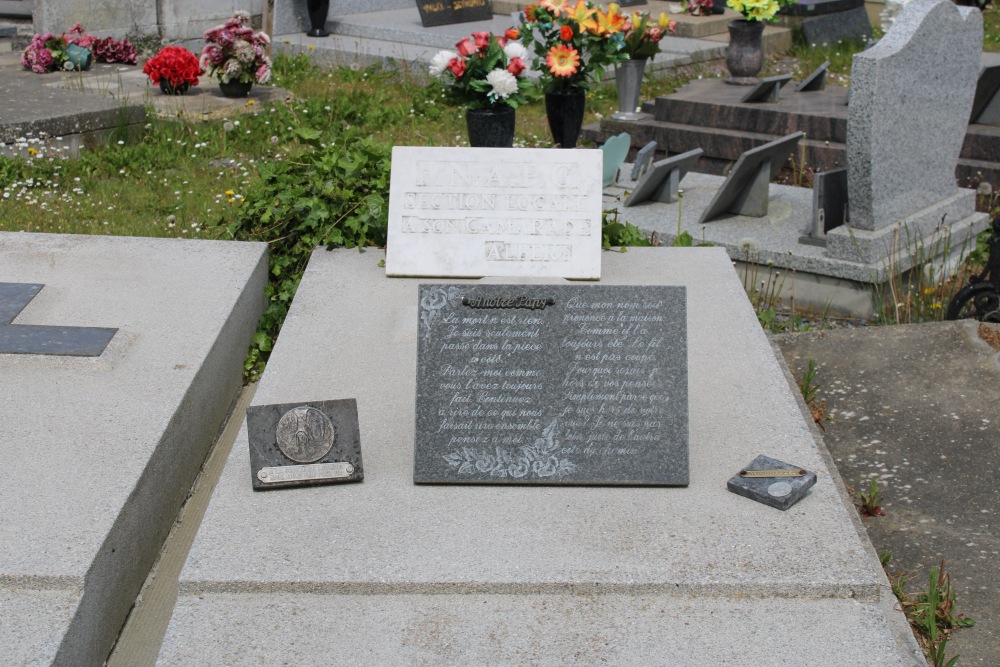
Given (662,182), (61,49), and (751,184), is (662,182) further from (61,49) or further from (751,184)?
(61,49)

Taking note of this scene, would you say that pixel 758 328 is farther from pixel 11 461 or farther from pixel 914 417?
pixel 11 461

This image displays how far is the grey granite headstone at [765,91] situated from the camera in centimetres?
788

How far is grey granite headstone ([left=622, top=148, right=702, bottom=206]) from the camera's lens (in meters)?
6.09

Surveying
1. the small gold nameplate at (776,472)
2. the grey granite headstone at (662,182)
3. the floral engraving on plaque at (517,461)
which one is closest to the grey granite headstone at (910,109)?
the grey granite headstone at (662,182)

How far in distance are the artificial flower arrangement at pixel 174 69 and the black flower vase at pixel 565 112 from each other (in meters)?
3.13

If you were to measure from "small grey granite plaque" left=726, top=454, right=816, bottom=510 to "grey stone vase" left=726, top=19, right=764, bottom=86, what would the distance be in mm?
6308

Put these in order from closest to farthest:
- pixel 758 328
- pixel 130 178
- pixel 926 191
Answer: pixel 758 328
pixel 926 191
pixel 130 178

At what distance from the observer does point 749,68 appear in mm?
8766

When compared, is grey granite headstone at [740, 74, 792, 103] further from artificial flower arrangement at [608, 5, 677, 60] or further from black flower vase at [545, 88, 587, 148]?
black flower vase at [545, 88, 587, 148]

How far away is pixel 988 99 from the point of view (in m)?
7.29

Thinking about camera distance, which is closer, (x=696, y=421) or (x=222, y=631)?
(x=222, y=631)

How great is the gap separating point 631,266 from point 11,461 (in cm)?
250

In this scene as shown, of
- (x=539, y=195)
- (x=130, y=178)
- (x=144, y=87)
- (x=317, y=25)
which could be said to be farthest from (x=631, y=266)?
(x=317, y=25)

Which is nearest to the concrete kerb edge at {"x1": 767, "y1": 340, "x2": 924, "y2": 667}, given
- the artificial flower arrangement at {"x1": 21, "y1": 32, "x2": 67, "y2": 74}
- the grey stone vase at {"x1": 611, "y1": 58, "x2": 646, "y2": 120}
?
the grey stone vase at {"x1": 611, "y1": 58, "x2": 646, "y2": 120}
